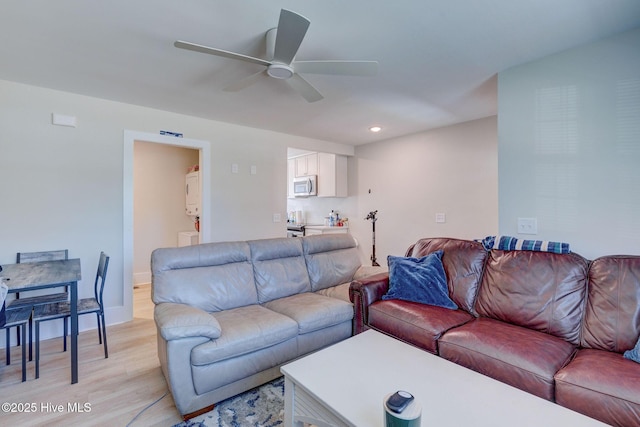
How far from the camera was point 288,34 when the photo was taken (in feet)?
5.27

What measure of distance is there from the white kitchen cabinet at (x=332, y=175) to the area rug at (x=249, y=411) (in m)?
3.85

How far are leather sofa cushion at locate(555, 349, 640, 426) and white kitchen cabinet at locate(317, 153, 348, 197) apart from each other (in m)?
4.27

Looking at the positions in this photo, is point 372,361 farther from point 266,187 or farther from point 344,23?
point 266,187

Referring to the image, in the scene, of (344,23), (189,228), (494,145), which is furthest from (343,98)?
(189,228)

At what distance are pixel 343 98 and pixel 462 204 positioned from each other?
224 centimetres

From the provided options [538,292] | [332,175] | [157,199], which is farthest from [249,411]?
[157,199]

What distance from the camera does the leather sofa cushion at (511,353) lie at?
152 cm

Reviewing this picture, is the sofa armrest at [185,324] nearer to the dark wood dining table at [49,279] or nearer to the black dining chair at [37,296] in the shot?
the dark wood dining table at [49,279]

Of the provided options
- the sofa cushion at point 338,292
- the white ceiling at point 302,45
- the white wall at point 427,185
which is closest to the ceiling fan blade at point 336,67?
the white ceiling at point 302,45

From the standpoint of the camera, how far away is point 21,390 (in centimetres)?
206

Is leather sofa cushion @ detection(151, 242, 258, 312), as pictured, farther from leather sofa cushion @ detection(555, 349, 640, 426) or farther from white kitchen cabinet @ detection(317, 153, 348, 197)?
white kitchen cabinet @ detection(317, 153, 348, 197)

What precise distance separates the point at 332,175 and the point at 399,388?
4.42 m

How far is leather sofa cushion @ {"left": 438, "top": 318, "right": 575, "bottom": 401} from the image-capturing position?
152 centimetres

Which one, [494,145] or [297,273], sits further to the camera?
[494,145]
